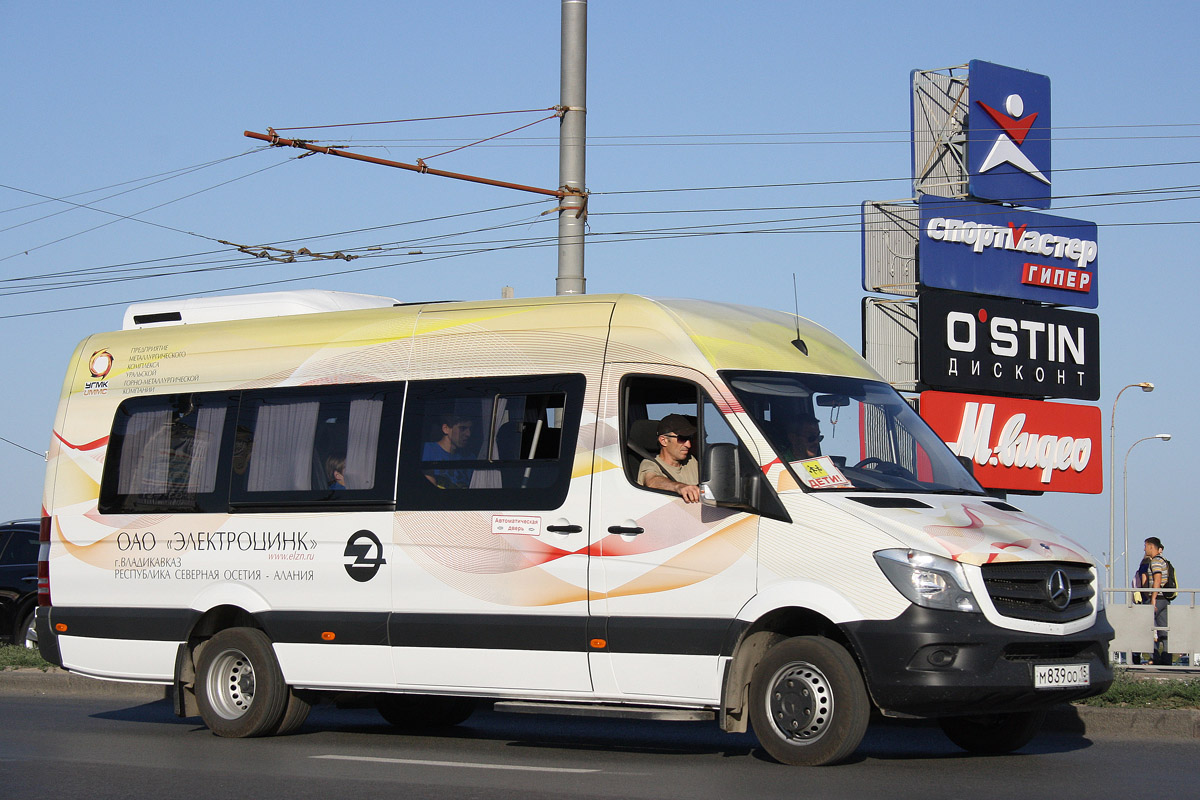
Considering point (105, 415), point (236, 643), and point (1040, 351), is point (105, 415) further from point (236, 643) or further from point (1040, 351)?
point (1040, 351)

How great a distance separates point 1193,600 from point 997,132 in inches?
381

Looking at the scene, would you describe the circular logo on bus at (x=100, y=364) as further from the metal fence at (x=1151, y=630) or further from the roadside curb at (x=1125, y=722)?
the metal fence at (x=1151, y=630)

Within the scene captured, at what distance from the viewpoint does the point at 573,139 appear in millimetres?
15609

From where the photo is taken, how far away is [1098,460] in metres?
28.4

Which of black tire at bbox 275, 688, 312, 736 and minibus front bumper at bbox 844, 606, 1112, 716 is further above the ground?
minibus front bumper at bbox 844, 606, 1112, 716

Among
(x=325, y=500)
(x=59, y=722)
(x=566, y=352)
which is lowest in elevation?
(x=59, y=722)

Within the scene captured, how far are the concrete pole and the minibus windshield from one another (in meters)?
5.49

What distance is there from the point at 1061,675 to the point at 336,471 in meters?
5.10

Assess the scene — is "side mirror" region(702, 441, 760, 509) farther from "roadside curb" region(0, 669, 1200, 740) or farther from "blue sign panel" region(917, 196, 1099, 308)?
"blue sign panel" region(917, 196, 1099, 308)

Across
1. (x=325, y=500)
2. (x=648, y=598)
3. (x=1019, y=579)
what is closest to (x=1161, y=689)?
(x=1019, y=579)

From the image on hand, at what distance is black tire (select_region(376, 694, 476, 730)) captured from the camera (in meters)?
12.3

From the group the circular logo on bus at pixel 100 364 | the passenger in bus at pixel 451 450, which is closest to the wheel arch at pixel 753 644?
the passenger in bus at pixel 451 450

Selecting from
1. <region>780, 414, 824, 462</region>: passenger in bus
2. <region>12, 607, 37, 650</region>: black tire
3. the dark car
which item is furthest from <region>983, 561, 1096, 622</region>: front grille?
<region>12, 607, 37, 650</region>: black tire

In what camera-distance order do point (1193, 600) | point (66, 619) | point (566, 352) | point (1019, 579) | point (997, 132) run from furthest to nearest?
point (997, 132)
point (1193, 600)
point (66, 619)
point (566, 352)
point (1019, 579)
